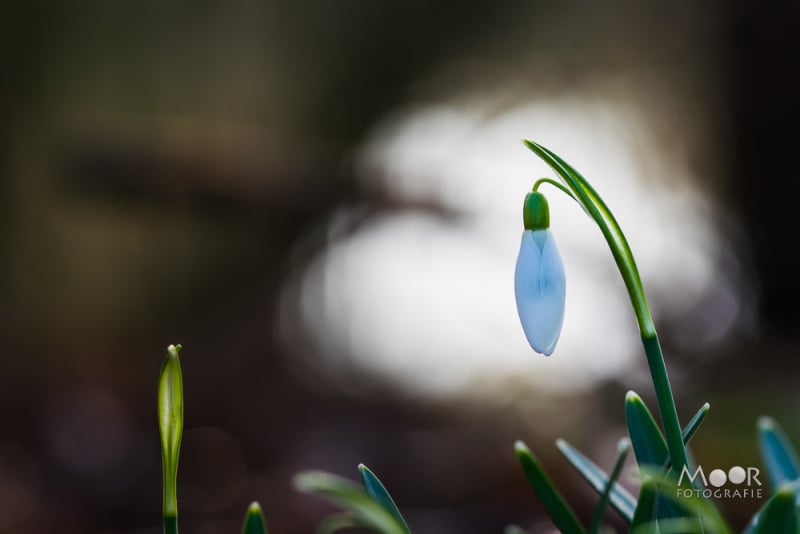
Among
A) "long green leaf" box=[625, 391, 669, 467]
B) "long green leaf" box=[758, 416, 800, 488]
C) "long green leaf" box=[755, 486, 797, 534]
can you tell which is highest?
"long green leaf" box=[625, 391, 669, 467]

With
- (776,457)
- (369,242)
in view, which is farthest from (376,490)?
(369,242)

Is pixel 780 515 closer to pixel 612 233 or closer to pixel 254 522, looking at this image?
pixel 612 233

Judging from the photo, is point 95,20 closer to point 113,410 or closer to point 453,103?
point 453,103

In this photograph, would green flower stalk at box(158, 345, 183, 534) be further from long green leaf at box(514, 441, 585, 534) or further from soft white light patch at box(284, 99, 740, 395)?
soft white light patch at box(284, 99, 740, 395)

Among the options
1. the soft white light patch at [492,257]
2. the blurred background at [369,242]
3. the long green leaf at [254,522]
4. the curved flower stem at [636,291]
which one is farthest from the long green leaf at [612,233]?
the soft white light patch at [492,257]

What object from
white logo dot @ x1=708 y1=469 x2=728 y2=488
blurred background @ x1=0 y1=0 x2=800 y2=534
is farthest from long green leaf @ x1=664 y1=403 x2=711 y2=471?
blurred background @ x1=0 y1=0 x2=800 y2=534
